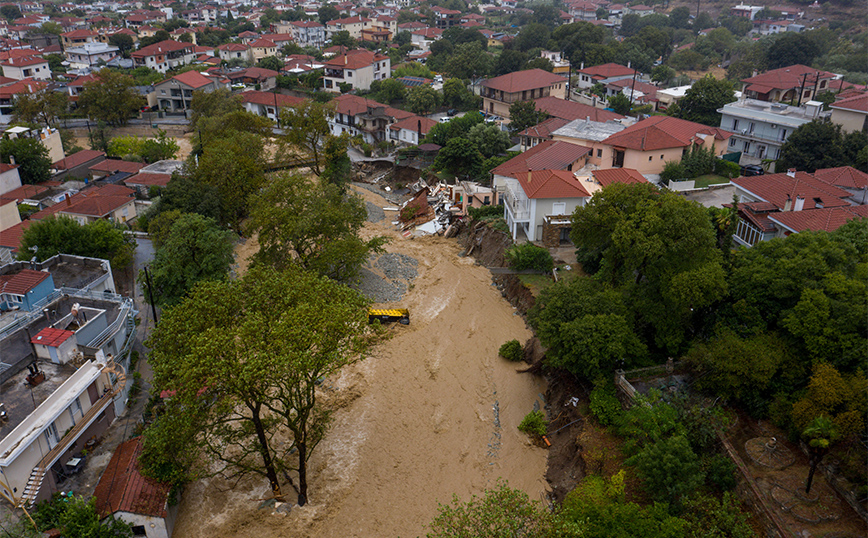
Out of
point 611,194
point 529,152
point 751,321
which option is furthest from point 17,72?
point 751,321

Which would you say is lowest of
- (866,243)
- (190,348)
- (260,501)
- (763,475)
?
(260,501)

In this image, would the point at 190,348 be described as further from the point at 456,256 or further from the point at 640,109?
the point at 640,109

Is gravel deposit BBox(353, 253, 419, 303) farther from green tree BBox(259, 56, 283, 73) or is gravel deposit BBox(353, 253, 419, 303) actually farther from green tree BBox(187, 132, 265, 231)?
green tree BBox(259, 56, 283, 73)

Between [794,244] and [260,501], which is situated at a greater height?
[794,244]

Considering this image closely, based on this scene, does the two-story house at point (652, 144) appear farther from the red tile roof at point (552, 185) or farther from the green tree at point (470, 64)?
the green tree at point (470, 64)

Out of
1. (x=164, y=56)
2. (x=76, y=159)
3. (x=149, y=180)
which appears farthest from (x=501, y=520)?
(x=164, y=56)

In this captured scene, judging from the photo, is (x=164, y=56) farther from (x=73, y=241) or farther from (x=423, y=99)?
(x=73, y=241)
